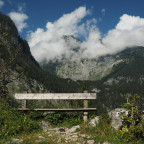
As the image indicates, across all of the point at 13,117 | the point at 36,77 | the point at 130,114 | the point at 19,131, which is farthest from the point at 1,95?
the point at 36,77

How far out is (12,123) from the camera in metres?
8.06

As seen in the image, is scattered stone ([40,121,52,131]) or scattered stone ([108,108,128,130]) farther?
scattered stone ([40,121,52,131])

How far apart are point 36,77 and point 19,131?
7584 inches

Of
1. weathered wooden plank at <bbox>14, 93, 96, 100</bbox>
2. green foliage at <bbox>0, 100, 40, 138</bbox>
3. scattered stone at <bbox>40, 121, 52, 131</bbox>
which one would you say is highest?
weathered wooden plank at <bbox>14, 93, 96, 100</bbox>

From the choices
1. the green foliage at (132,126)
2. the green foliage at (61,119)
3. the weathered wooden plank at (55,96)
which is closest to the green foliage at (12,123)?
the weathered wooden plank at (55,96)

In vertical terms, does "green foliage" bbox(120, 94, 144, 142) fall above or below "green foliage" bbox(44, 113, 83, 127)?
above

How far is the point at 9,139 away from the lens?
7.00m

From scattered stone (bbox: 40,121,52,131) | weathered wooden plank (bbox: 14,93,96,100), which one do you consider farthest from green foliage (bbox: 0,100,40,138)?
weathered wooden plank (bbox: 14,93,96,100)

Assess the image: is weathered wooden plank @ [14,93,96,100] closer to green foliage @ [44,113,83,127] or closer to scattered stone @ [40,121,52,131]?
green foliage @ [44,113,83,127]

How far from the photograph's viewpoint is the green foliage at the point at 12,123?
7.61 m

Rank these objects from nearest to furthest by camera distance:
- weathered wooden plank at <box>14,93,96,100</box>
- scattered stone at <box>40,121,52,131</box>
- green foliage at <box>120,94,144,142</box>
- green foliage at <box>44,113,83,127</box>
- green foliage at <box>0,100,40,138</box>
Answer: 1. green foliage at <box>120,94,144,142</box>
2. green foliage at <box>0,100,40,138</box>
3. scattered stone at <box>40,121,52,131</box>
4. green foliage at <box>44,113,83,127</box>
5. weathered wooden plank at <box>14,93,96,100</box>

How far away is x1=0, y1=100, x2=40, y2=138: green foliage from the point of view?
7.61 meters

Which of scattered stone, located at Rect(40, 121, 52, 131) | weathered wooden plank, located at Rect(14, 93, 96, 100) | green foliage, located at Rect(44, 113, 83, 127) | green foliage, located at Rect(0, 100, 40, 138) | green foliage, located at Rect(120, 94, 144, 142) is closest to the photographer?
green foliage, located at Rect(120, 94, 144, 142)

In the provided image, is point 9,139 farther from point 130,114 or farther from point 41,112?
point 130,114
